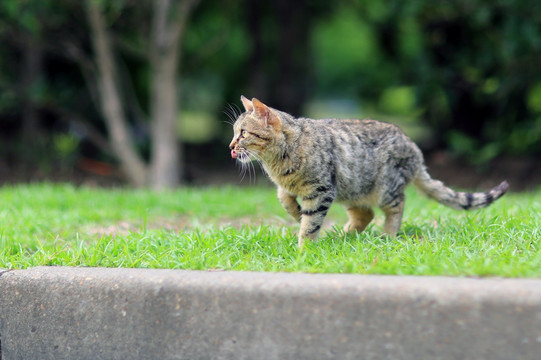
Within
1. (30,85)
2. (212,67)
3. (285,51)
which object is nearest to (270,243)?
(30,85)

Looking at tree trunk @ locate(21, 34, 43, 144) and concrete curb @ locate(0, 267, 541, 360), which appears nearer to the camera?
concrete curb @ locate(0, 267, 541, 360)

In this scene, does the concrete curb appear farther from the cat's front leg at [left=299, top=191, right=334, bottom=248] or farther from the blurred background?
the blurred background

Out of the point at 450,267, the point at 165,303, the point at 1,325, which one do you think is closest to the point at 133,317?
the point at 165,303

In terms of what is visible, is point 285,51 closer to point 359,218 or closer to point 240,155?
point 359,218

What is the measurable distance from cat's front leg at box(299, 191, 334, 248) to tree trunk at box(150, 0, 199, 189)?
18.8 feet

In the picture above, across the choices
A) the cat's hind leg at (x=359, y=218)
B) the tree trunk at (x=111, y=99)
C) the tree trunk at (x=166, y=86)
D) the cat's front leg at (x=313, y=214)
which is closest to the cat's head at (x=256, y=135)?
the cat's front leg at (x=313, y=214)

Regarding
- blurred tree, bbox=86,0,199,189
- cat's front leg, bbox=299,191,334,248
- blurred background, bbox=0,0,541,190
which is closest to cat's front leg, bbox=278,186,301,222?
cat's front leg, bbox=299,191,334,248

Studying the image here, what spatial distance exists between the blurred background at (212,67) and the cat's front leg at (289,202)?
14.4 feet

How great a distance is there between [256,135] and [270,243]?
81 cm

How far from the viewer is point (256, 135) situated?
4.53 metres

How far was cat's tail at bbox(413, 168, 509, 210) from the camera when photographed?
4.81m

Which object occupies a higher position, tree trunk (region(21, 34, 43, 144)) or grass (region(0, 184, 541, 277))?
tree trunk (region(21, 34, 43, 144))

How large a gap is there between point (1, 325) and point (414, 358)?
2682mm

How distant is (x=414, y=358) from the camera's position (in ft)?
10.4
